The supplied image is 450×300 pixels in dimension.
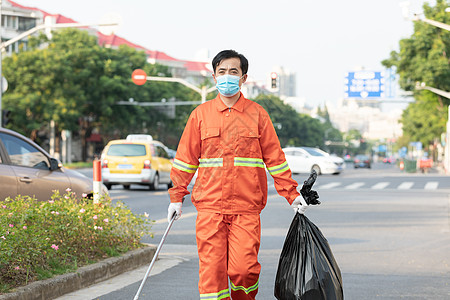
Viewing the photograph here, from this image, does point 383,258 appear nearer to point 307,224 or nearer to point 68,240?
point 68,240

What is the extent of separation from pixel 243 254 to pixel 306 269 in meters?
0.38

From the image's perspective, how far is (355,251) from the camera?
9.88 meters

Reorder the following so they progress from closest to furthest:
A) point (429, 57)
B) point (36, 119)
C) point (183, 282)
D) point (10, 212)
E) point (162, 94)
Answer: point (10, 212) → point (183, 282) → point (429, 57) → point (36, 119) → point (162, 94)

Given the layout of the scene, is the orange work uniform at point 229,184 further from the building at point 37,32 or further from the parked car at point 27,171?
the building at point 37,32

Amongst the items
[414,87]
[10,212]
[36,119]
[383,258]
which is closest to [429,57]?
[414,87]

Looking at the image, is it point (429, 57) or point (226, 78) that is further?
point (429, 57)

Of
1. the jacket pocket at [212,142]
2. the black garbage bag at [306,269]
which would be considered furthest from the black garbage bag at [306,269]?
the jacket pocket at [212,142]

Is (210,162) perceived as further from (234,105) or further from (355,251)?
(355,251)

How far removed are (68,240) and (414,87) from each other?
45.3 metres

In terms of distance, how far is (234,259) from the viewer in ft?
14.9

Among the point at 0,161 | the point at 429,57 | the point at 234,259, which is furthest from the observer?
the point at 429,57

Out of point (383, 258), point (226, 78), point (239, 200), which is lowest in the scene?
point (383, 258)

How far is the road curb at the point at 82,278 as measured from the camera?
573cm

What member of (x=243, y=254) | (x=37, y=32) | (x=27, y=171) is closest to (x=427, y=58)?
(x=37, y=32)
